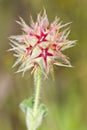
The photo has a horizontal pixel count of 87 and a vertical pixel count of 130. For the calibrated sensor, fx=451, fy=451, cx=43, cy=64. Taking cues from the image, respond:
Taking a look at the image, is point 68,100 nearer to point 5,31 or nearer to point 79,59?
point 79,59

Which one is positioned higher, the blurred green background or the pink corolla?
the blurred green background

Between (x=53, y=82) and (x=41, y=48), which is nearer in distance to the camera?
(x=41, y=48)

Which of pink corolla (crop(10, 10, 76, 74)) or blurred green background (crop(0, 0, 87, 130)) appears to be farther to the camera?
blurred green background (crop(0, 0, 87, 130))

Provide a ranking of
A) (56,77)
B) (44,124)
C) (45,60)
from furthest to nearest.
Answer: (56,77) < (44,124) < (45,60)

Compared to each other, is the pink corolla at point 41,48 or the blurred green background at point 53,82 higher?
the blurred green background at point 53,82

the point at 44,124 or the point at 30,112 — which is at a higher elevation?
the point at 44,124

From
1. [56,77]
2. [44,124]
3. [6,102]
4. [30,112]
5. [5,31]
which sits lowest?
[30,112]

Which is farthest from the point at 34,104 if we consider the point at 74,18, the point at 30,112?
the point at 74,18

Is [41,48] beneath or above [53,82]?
beneath
